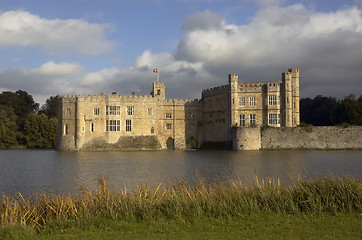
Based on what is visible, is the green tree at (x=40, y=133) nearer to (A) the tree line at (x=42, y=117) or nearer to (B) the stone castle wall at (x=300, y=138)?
(A) the tree line at (x=42, y=117)

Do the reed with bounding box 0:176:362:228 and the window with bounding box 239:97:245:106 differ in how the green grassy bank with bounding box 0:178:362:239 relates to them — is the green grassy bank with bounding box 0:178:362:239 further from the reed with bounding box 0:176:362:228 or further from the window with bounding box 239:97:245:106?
the window with bounding box 239:97:245:106

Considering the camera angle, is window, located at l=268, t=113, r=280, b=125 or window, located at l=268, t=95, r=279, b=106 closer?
window, located at l=268, t=95, r=279, b=106

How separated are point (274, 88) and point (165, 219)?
43472mm

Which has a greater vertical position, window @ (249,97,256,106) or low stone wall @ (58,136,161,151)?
window @ (249,97,256,106)

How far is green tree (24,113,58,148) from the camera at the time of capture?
74625mm

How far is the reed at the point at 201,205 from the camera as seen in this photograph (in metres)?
12.3

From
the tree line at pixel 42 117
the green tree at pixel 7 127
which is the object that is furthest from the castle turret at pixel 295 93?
the green tree at pixel 7 127

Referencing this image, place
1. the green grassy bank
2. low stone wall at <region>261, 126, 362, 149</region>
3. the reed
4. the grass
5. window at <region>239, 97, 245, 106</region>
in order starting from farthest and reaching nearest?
window at <region>239, 97, 245, 106</region> < low stone wall at <region>261, 126, 362, 149</region> < the reed < the green grassy bank < the grass

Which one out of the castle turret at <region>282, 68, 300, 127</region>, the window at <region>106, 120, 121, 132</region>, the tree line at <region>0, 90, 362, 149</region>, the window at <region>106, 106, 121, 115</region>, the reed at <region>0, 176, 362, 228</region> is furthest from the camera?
the tree line at <region>0, 90, 362, 149</region>

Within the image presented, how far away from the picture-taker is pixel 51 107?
3789 inches

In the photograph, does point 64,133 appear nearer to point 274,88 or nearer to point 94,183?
point 274,88

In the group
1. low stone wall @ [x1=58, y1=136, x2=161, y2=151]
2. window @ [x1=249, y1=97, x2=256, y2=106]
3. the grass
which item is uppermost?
window @ [x1=249, y1=97, x2=256, y2=106]

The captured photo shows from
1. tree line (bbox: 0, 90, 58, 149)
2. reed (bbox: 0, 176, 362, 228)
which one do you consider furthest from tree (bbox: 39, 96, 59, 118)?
reed (bbox: 0, 176, 362, 228)

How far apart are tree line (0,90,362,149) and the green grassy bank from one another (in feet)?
162
